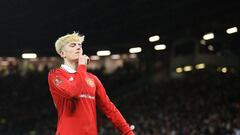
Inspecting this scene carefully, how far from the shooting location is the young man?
3.96m

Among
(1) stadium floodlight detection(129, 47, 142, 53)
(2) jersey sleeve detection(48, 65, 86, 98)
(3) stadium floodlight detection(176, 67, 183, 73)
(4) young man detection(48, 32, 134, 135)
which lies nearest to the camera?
(2) jersey sleeve detection(48, 65, 86, 98)

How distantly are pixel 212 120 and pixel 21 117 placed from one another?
56.1 ft

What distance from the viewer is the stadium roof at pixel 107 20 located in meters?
16.5

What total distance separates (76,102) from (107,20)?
1535cm

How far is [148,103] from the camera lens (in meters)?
28.5

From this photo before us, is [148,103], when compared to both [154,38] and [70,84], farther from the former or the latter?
[70,84]

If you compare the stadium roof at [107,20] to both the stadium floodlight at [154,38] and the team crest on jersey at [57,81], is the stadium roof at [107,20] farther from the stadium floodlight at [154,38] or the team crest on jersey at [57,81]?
the team crest on jersey at [57,81]

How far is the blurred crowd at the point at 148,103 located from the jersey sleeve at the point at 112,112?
42.4 feet

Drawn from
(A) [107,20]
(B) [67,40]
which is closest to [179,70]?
(A) [107,20]

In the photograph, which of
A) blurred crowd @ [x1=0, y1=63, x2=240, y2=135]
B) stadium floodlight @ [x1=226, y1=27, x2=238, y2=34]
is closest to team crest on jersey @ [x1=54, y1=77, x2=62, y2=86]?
blurred crowd @ [x1=0, y1=63, x2=240, y2=135]

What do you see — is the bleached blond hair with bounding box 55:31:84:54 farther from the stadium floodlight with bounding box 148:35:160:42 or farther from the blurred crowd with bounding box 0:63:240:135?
the stadium floodlight with bounding box 148:35:160:42

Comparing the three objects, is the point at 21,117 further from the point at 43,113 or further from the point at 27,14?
the point at 27,14

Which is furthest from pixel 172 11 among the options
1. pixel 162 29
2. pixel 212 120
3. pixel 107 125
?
pixel 107 125

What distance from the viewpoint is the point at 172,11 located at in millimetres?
18047
